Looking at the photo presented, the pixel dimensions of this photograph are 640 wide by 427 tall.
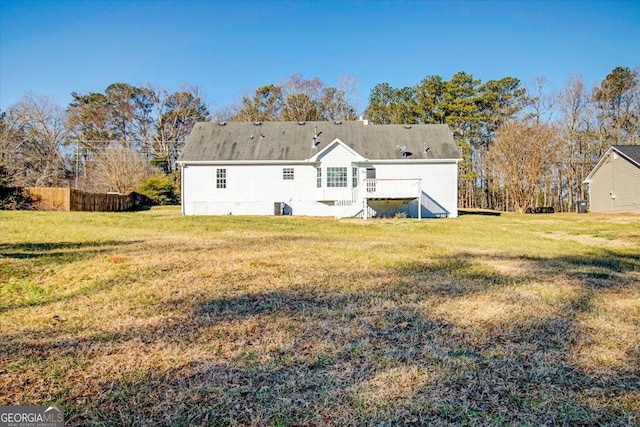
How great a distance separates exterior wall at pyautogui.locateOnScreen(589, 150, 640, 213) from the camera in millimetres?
23938

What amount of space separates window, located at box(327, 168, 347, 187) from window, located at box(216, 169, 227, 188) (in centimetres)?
564

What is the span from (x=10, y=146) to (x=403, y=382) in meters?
37.8

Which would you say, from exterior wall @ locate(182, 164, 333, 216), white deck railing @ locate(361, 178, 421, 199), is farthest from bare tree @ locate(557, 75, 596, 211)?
exterior wall @ locate(182, 164, 333, 216)

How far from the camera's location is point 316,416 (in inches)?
83.9

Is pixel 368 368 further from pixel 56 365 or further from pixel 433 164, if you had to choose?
pixel 433 164

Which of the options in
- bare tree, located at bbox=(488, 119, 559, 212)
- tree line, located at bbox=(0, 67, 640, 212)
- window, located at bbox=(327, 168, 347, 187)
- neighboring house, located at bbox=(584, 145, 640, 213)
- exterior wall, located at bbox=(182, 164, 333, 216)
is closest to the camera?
window, located at bbox=(327, 168, 347, 187)

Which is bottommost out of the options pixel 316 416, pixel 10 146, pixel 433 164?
pixel 316 416

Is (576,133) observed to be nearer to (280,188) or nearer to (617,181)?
(617,181)

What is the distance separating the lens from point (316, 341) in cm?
316

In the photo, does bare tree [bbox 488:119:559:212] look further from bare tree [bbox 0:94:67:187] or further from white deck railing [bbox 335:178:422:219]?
bare tree [bbox 0:94:67:187]

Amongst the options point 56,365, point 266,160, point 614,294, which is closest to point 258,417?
point 56,365

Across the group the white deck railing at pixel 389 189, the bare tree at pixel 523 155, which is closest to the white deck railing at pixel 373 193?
the white deck railing at pixel 389 189

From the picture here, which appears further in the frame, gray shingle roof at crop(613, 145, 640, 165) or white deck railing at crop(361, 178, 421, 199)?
gray shingle roof at crop(613, 145, 640, 165)

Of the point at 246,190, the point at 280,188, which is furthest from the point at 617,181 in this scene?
the point at 246,190
